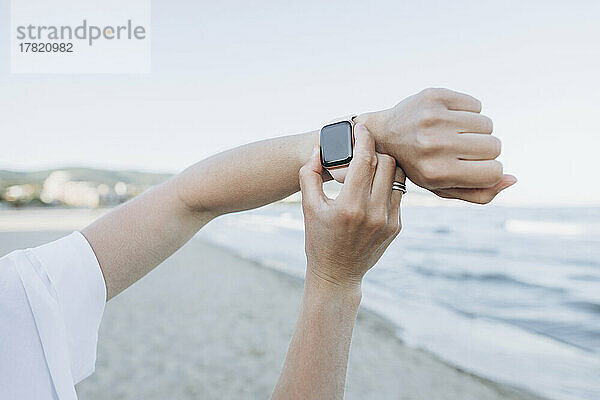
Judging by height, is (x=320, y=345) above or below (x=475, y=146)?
below

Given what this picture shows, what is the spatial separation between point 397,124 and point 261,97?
1310 inches

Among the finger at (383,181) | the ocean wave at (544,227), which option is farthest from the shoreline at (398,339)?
the ocean wave at (544,227)

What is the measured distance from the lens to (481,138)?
2.75ft

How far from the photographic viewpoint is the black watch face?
0.95 metres

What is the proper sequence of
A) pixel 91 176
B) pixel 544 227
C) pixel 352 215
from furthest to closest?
pixel 91 176, pixel 544 227, pixel 352 215

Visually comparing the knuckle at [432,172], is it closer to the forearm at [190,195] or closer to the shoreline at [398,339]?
the forearm at [190,195]

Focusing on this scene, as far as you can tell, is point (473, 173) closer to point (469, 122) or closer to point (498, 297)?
point (469, 122)

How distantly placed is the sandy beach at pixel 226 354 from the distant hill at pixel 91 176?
38.9m

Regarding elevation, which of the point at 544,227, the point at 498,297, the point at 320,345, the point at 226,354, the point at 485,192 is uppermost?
the point at 485,192

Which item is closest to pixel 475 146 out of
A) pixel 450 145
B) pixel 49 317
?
pixel 450 145

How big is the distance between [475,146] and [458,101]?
0.09 m

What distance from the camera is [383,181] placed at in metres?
0.79

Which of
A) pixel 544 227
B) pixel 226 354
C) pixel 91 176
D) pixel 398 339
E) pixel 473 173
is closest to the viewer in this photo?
pixel 473 173

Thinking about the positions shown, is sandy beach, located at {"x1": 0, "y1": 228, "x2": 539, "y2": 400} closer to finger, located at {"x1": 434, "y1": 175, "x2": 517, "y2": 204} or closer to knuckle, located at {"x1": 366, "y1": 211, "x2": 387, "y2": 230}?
finger, located at {"x1": 434, "y1": 175, "x2": 517, "y2": 204}
